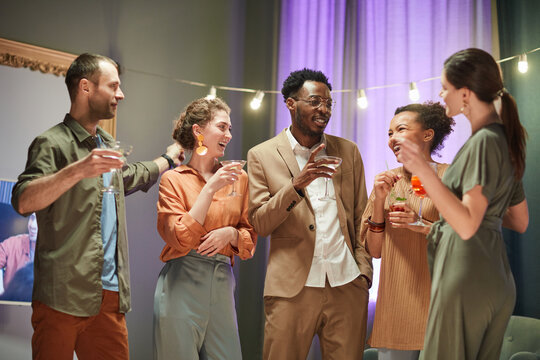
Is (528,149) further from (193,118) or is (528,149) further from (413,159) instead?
(193,118)

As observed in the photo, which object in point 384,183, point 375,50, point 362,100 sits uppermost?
point 375,50

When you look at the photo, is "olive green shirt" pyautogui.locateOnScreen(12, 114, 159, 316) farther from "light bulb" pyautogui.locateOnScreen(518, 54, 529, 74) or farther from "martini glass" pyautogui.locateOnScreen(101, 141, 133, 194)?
"light bulb" pyautogui.locateOnScreen(518, 54, 529, 74)

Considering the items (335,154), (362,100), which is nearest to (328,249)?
(335,154)

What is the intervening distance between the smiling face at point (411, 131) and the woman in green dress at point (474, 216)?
101cm

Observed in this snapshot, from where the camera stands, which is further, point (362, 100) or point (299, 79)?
point (362, 100)

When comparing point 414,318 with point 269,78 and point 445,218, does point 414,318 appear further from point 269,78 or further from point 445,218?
point 269,78

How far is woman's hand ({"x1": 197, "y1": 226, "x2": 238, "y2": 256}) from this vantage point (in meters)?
3.14

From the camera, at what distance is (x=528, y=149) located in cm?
423

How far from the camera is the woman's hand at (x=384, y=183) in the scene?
3051 millimetres

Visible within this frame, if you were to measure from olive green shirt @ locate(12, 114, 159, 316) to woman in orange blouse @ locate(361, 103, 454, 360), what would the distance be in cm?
143

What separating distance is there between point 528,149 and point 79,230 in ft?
11.0

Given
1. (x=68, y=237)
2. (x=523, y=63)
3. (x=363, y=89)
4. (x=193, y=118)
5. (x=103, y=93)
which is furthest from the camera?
(x=363, y=89)

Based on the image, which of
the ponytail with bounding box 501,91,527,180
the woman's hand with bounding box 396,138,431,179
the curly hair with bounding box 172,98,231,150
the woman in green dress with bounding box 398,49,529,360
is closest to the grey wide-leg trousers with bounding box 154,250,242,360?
the curly hair with bounding box 172,98,231,150

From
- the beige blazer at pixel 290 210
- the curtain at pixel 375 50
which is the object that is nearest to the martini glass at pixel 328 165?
the beige blazer at pixel 290 210
